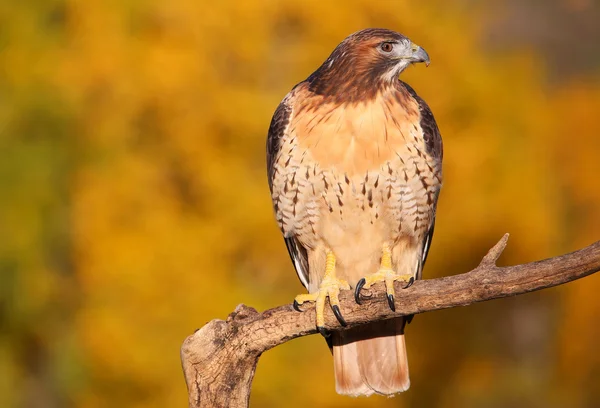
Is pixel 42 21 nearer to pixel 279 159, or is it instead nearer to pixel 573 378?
pixel 279 159

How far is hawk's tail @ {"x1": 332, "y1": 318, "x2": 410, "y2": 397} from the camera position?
5.24 m

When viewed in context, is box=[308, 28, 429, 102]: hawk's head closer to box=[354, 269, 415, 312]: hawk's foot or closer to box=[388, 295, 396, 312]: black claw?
box=[354, 269, 415, 312]: hawk's foot

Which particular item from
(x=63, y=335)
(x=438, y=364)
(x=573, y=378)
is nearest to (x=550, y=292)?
(x=573, y=378)

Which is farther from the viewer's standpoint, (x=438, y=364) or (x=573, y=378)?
(x=573, y=378)

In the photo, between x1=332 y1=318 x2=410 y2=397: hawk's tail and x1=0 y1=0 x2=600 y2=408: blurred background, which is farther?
x1=0 y1=0 x2=600 y2=408: blurred background

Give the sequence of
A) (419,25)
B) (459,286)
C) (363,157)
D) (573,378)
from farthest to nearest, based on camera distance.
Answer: (573,378) < (419,25) < (363,157) < (459,286)

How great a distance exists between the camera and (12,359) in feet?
36.9

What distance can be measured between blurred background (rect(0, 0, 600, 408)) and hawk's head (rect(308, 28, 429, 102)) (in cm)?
436

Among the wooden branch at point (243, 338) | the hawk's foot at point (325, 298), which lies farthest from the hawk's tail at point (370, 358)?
the wooden branch at point (243, 338)

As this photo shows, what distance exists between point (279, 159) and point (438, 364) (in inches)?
282

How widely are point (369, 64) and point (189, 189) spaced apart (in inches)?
216

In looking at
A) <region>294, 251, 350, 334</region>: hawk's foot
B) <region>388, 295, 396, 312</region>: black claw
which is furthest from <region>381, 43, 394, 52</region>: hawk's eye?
<region>388, 295, 396, 312</region>: black claw

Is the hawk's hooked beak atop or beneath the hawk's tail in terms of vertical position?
atop

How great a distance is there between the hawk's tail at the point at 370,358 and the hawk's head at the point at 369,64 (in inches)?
53.4
